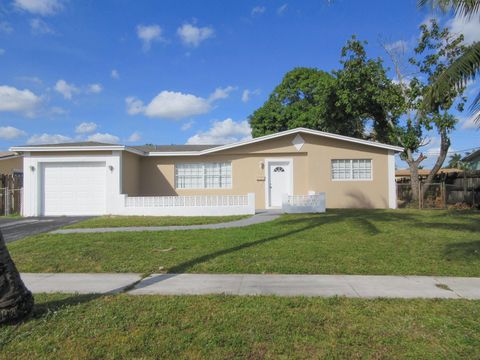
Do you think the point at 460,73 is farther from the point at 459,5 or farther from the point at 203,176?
the point at 203,176

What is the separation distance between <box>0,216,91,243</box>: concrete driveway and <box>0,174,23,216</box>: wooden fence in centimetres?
193

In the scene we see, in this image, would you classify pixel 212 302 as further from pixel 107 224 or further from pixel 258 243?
pixel 107 224

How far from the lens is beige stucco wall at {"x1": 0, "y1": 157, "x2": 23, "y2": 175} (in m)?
19.2

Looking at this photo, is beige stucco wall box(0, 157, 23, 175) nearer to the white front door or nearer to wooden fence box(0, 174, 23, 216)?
wooden fence box(0, 174, 23, 216)

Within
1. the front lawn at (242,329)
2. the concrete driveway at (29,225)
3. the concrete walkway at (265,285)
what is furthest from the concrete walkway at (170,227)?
the front lawn at (242,329)

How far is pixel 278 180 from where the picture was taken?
54.5ft

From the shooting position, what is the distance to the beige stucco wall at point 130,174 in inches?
587

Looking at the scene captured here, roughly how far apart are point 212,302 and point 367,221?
8.31 metres

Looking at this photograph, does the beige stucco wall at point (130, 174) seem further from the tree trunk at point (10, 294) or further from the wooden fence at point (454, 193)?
the wooden fence at point (454, 193)

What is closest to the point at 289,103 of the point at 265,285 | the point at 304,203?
the point at 304,203

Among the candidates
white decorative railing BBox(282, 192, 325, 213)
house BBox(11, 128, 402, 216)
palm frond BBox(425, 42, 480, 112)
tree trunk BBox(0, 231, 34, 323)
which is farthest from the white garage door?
palm frond BBox(425, 42, 480, 112)

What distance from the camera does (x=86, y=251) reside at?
303 inches

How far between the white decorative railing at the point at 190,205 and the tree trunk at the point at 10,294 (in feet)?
32.2

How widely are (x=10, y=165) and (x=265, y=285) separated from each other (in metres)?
19.2
